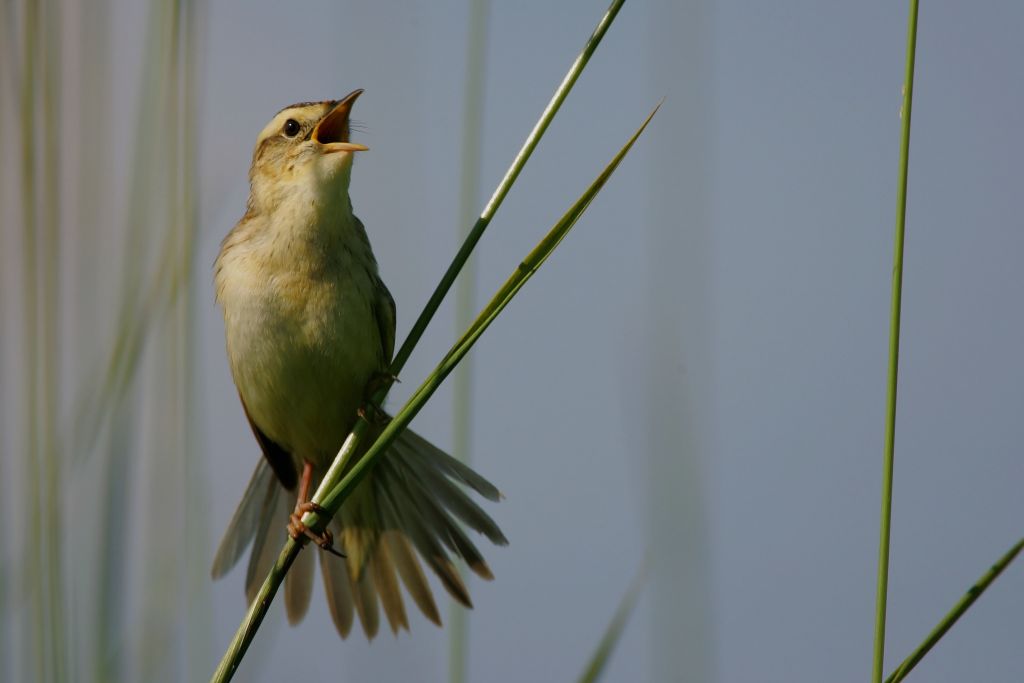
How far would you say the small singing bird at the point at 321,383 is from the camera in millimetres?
2799

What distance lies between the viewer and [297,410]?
3.02m

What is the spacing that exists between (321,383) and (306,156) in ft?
2.05

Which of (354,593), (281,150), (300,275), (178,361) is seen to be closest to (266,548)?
(354,593)

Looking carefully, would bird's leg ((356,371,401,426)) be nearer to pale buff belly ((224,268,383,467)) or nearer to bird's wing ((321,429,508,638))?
pale buff belly ((224,268,383,467))

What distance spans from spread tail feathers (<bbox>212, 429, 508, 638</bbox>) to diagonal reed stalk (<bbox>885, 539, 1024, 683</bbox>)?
5.32ft

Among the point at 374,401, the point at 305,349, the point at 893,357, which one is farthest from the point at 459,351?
the point at 305,349

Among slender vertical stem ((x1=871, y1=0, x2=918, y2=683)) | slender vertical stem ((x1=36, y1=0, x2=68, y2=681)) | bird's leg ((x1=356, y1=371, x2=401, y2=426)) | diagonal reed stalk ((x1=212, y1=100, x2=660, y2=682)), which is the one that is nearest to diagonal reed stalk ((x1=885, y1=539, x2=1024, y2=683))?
slender vertical stem ((x1=871, y1=0, x2=918, y2=683))

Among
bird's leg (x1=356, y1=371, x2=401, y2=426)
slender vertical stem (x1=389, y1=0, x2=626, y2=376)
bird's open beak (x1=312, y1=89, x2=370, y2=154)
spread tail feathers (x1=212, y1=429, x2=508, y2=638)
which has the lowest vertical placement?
spread tail feathers (x1=212, y1=429, x2=508, y2=638)

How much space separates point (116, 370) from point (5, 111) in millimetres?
463

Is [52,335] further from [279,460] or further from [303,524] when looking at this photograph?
[279,460]

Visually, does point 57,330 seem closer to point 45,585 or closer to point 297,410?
point 45,585

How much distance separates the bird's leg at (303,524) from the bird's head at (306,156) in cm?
81

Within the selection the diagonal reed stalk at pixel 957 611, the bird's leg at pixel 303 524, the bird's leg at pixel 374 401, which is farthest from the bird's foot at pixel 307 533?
the diagonal reed stalk at pixel 957 611

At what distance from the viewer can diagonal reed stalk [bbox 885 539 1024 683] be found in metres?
1.29
